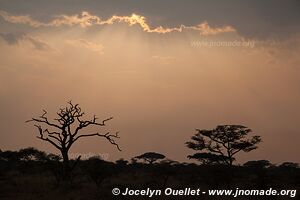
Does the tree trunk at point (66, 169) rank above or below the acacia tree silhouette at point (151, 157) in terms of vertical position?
below

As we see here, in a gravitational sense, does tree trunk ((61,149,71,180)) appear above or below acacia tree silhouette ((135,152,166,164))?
below

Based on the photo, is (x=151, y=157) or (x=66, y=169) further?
(x=151, y=157)

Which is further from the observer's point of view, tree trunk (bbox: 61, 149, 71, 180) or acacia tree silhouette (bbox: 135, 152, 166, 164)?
acacia tree silhouette (bbox: 135, 152, 166, 164)

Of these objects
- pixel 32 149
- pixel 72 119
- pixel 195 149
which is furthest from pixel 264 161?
pixel 72 119

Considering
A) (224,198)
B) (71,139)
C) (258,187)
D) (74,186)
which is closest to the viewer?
(224,198)

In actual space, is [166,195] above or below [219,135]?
below

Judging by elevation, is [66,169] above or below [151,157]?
below

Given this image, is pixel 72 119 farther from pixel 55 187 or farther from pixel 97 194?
pixel 97 194

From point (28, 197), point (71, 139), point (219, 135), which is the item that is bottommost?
point (28, 197)

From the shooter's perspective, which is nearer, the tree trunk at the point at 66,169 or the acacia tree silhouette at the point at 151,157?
the tree trunk at the point at 66,169

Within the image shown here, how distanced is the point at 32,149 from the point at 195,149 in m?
25.6

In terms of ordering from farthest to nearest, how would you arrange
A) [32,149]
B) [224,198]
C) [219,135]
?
1. [32,149]
2. [219,135]
3. [224,198]

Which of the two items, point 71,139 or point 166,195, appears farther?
point 71,139

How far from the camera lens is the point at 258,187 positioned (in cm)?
3042
